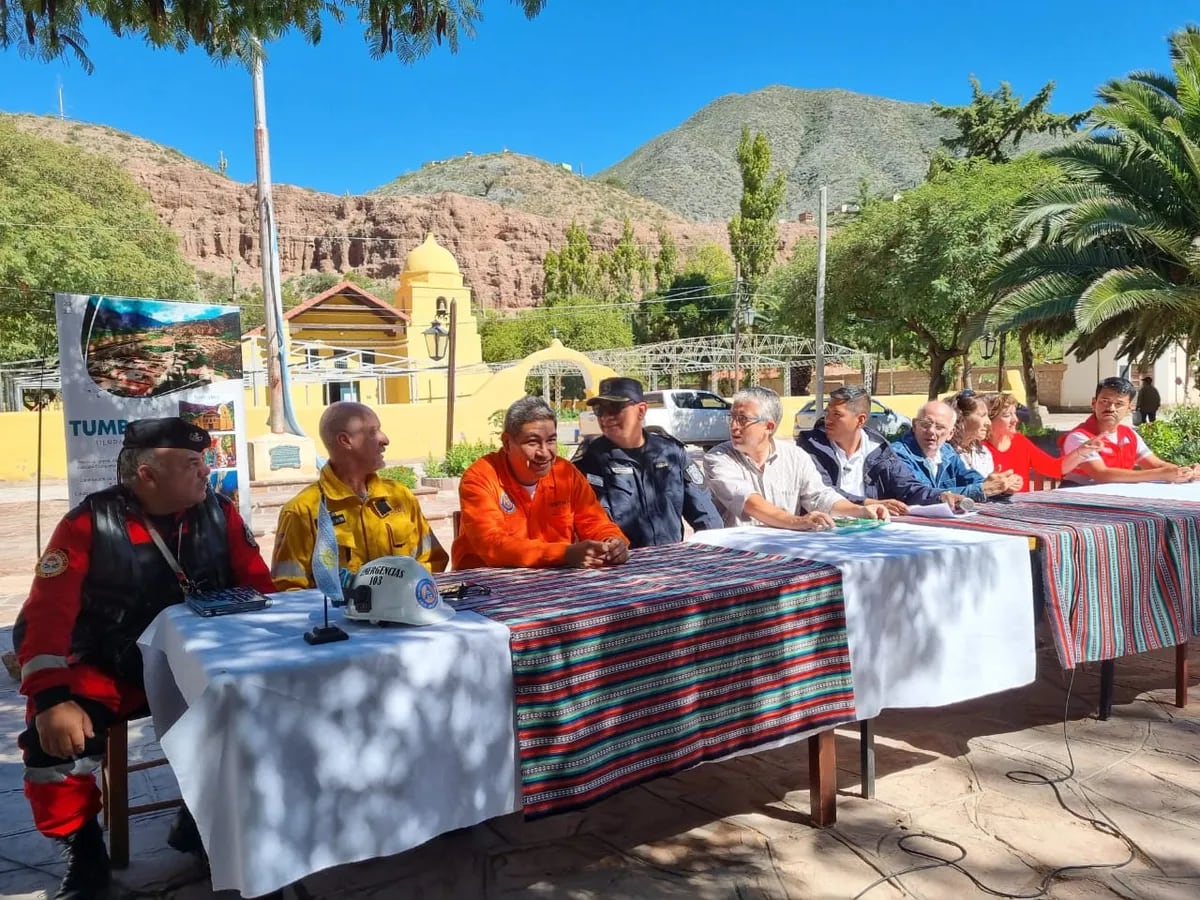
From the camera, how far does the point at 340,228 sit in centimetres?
Answer: 8369

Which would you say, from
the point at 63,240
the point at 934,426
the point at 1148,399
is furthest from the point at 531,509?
the point at 63,240

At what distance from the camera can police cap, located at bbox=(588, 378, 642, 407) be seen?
13.4 feet

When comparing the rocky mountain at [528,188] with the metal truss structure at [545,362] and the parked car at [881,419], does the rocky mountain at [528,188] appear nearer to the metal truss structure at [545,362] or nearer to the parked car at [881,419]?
the metal truss structure at [545,362]

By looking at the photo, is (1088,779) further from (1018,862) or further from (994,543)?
(994,543)

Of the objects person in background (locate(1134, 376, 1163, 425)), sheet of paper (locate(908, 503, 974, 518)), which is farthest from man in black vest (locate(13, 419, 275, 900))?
person in background (locate(1134, 376, 1163, 425))

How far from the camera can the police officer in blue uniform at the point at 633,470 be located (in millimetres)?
4012

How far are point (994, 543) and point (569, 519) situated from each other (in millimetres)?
1552

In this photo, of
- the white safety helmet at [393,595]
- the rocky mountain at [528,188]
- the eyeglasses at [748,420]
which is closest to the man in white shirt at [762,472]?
the eyeglasses at [748,420]

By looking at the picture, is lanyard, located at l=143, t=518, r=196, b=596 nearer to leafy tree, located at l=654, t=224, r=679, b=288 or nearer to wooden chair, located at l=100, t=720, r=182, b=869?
wooden chair, located at l=100, t=720, r=182, b=869

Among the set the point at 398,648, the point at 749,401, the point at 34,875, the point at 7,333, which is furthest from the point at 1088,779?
the point at 7,333

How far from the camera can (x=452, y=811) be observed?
2109 millimetres

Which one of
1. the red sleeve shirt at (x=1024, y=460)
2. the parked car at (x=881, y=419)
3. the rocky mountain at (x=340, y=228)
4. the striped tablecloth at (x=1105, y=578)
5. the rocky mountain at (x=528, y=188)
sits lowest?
the striped tablecloth at (x=1105, y=578)

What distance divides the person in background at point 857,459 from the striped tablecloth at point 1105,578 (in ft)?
2.39

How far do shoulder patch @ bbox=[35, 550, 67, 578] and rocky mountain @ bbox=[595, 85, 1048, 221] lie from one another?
4063 inches
